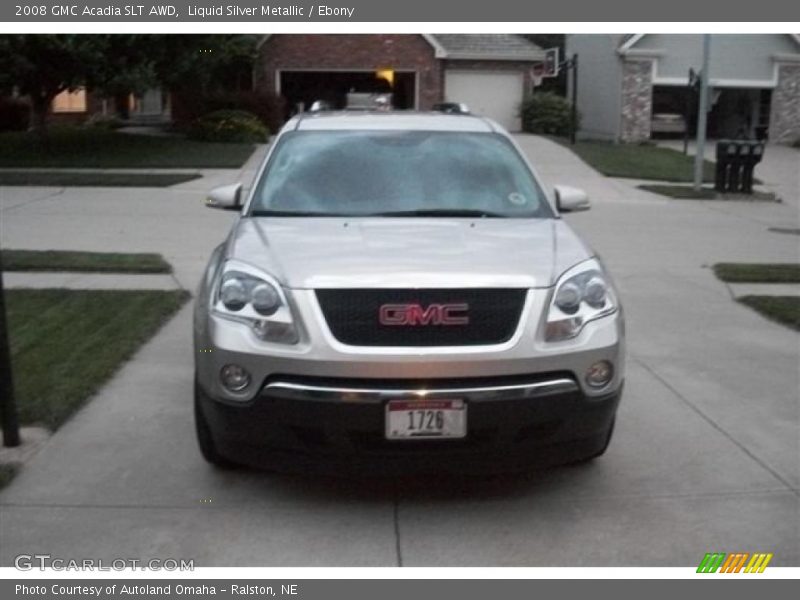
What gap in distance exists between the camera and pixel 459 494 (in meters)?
4.91

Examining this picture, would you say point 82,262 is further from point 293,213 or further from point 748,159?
point 748,159

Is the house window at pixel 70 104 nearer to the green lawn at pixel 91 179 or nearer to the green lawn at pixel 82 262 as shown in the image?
the green lawn at pixel 91 179

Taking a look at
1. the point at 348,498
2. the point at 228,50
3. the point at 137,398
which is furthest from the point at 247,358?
the point at 228,50

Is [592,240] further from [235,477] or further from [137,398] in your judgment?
[235,477]

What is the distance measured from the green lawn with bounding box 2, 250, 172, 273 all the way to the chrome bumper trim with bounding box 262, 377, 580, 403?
6.17 m

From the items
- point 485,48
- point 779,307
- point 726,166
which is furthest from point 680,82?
point 779,307

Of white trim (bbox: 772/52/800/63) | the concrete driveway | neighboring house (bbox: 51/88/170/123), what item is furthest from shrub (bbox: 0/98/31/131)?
the concrete driveway

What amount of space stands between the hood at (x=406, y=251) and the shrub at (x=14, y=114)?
98.7ft

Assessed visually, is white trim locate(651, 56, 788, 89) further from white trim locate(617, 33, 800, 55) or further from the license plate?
the license plate

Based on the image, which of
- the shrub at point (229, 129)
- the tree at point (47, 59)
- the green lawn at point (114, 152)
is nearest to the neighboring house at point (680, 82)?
the shrub at point (229, 129)

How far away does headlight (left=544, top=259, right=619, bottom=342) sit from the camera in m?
4.55

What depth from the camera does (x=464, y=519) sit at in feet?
15.3

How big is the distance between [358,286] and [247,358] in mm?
543

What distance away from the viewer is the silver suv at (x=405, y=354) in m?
4.35
